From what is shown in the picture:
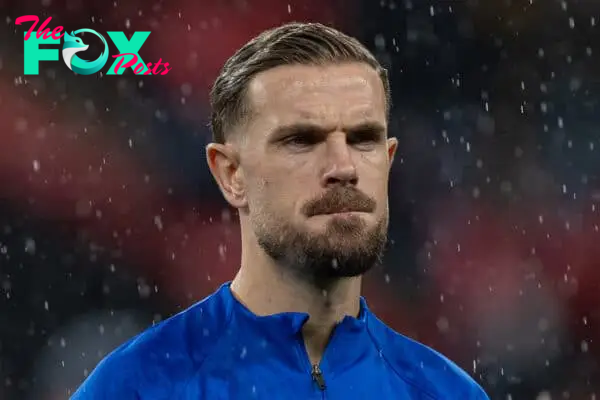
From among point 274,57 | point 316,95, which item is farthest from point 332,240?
point 274,57

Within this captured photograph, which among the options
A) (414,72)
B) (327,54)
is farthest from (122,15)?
(327,54)

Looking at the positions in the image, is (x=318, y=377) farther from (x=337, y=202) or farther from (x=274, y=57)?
(x=274, y=57)

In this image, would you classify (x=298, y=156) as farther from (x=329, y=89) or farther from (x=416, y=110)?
(x=416, y=110)

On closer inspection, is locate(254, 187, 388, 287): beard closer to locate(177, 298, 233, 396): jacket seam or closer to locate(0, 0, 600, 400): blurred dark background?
locate(177, 298, 233, 396): jacket seam

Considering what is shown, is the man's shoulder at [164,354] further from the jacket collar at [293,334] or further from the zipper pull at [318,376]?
the zipper pull at [318,376]

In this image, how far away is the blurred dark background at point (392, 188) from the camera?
6512mm

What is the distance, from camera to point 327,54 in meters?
2.69

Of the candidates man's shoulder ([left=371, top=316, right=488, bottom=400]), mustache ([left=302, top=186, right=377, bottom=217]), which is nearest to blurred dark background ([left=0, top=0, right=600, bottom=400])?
man's shoulder ([left=371, top=316, right=488, bottom=400])

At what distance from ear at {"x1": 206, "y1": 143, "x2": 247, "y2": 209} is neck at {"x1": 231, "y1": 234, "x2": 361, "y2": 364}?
0.13 meters

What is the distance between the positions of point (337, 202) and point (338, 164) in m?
0.09

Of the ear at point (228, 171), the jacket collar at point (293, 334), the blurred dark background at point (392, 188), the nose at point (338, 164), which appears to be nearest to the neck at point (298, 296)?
the jacket collar at point (293, 334)

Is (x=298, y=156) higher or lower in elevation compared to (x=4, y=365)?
higher

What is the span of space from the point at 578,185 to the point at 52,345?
11.2 ft
